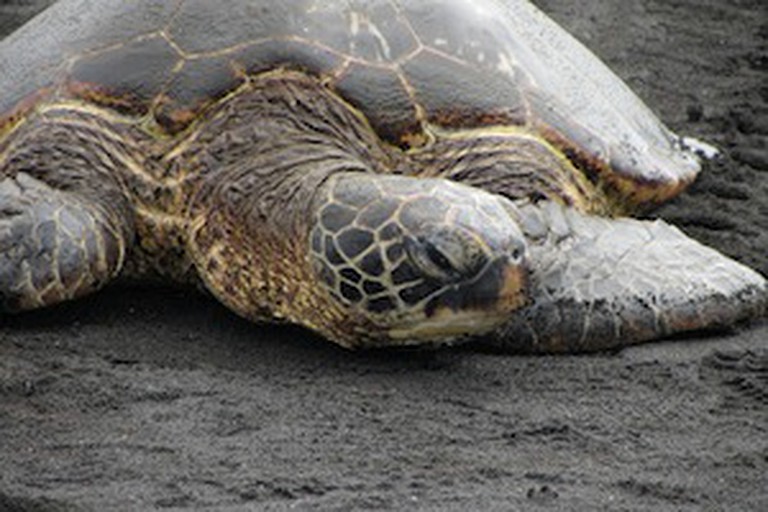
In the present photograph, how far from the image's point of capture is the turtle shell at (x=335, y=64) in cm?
398

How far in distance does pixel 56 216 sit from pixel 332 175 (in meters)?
0.72

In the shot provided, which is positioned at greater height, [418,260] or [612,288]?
[418,260]

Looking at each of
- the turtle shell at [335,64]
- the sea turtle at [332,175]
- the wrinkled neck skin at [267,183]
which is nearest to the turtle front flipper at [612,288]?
the sea turtle at [332,175]

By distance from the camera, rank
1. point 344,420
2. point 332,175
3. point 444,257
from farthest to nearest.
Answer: point 332,175
point 444,257
point 344,420

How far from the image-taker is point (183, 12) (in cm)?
412

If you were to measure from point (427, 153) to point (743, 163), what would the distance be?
175 centimetres

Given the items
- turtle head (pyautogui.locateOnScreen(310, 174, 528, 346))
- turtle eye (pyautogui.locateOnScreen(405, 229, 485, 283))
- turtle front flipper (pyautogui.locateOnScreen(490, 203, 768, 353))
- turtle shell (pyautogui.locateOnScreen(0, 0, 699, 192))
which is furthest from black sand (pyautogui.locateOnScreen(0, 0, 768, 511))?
turtle shell (pyautogui.locateOnScreen(0, 0, 699, 192))

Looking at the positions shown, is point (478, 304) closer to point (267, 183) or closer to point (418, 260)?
point (418, 260)

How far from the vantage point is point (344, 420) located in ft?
10.7

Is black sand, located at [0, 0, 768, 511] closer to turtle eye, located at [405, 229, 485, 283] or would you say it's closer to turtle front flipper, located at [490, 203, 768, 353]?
turtle front flipper, located at [490, 203, 768, 353]

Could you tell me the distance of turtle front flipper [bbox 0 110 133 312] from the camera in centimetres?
367

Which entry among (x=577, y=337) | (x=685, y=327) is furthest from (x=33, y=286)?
(x=685, y=327)

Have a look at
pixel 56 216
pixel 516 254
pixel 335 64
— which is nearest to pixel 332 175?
pixel 335 64

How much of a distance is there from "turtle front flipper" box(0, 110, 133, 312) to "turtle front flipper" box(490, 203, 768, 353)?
1058 millimetres
